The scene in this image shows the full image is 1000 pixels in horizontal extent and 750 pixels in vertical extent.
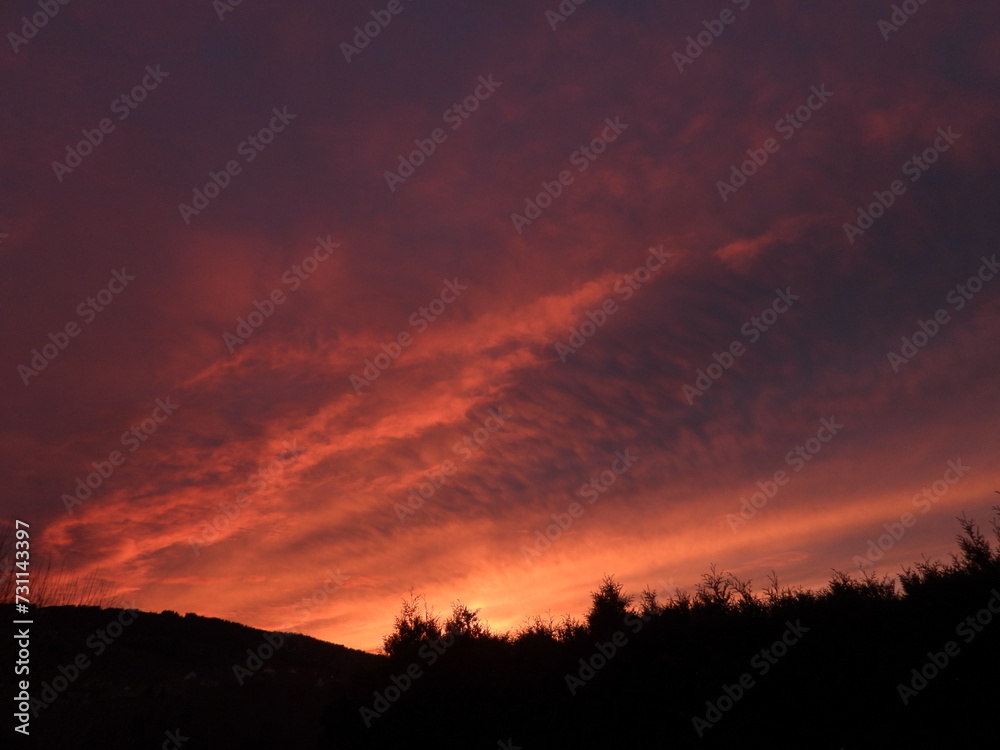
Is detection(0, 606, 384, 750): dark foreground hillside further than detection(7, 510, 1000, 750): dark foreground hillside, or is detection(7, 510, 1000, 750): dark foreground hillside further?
detection(0, 606, 384, 750): dark foreground hillside

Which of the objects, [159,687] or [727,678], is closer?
[727,678]

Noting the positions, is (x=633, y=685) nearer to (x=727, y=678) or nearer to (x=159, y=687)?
(x=727, y=678)

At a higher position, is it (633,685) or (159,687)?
(159,687)

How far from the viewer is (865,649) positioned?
45.7 ft

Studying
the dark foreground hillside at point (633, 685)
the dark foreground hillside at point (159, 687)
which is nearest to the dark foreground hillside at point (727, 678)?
the dark foreground hillside at point (633, 685)

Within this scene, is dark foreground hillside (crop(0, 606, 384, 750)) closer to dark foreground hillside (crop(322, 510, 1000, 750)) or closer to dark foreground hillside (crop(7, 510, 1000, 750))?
dark foreground hillside (crop(7, 510, 1000, 750))

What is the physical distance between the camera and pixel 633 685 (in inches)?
637

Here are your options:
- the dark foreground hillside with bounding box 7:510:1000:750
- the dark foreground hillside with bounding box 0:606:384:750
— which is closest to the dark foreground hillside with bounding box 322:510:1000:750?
the dark foreground hillside with bounding box 7:510:1000:750

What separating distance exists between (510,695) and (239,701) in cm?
1510

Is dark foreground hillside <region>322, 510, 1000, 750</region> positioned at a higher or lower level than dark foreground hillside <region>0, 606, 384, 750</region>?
lower

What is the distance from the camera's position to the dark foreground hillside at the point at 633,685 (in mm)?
12547

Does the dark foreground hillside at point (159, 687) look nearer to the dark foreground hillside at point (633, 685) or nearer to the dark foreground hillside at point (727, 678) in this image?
the dark foreground hillside at point (633, 685)

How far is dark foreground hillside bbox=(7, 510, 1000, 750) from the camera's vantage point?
12.5m

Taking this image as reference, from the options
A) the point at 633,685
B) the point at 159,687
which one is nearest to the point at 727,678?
the point at 633,685
